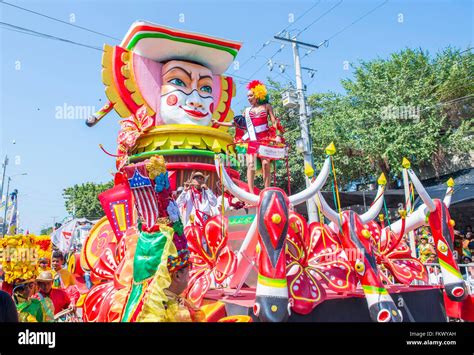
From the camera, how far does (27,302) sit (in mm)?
4027

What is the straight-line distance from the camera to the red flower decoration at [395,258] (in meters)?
5.23

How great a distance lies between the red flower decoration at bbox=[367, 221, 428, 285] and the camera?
5.23m

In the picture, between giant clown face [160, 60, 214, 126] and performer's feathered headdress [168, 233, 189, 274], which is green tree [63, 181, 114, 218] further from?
performer's feathered headdress [168, 233, 189, 274]

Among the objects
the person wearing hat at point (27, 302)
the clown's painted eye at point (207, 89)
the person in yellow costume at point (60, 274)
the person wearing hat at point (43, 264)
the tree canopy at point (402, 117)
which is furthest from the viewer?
the tree canopy at point (402, 117)

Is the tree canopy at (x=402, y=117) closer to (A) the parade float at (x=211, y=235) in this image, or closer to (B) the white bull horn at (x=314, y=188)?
(A) the parade float at (x=211, y=235)

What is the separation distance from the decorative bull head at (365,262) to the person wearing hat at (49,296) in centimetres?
304

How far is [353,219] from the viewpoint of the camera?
4445 millimetres

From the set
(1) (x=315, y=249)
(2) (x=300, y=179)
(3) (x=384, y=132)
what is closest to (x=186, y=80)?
(1) (x=315, y=249)

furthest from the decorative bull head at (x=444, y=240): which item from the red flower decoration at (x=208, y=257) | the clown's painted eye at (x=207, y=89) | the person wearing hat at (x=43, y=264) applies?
the person wearing hat at (x=43, y=264)

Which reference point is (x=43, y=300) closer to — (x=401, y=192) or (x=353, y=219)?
(x=353, y=219)

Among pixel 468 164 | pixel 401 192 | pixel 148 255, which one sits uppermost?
pixel 468 164

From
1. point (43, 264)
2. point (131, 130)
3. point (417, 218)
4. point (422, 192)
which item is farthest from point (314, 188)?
point (131, 130)

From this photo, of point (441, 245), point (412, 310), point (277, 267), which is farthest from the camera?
point (441, 245)
